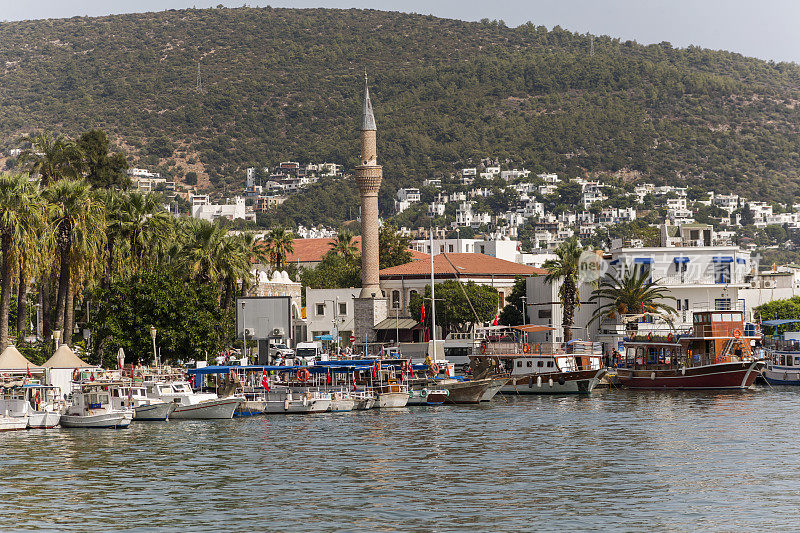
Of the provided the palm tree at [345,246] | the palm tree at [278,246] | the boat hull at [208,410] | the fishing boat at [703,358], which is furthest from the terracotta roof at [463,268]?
the boat hull at [208,410]

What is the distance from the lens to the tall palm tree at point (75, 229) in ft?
252

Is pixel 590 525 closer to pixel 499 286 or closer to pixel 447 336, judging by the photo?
pixel 447 336

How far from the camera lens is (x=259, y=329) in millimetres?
→ 101812

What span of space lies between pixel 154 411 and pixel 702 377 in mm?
42373

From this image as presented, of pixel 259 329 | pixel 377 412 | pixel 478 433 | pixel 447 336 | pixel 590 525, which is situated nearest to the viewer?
pixel 590 525

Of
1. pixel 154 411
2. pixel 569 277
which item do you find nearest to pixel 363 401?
pixel 154 411

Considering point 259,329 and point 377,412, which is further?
point 259,329

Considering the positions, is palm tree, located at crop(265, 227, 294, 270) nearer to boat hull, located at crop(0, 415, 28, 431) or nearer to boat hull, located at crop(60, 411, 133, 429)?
boat hull, located at crop(0, 415, 28, 431)

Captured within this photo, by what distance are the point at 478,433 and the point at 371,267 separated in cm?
6890

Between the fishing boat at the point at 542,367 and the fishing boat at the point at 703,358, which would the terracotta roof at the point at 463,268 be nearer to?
the fishing boat at the point at 703,358

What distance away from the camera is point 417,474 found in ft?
143

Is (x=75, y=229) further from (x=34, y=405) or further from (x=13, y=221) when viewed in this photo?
(x=34, y=405)

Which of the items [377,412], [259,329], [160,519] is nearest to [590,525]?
[160,519]

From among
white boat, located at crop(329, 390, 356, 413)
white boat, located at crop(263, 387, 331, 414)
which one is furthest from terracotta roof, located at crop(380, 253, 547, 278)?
white boat, located at crop(263, 387, 331, 414)
